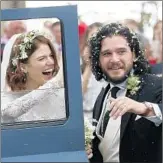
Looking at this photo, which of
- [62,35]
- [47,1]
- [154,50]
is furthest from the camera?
[154,50]

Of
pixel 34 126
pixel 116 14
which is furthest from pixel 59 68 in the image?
pixel 116 14

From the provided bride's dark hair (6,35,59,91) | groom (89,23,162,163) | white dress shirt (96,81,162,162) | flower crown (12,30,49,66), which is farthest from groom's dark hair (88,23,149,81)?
flower crown (12,30,49,66)

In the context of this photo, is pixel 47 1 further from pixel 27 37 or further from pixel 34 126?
pixel 34 126

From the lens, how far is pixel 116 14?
74.9 inches

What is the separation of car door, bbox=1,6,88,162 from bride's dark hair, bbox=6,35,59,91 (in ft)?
0.38

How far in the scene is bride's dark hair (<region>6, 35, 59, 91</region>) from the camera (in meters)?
1.75

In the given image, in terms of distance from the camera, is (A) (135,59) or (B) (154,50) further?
(B) (154,50)

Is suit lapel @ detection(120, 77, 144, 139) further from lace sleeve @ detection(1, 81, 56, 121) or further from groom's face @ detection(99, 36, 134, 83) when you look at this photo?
lace sleeve @ detection(1, 81, 56, 121)

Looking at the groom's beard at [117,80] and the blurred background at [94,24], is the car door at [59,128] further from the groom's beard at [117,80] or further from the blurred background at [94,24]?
the groom's beard at [117,80]

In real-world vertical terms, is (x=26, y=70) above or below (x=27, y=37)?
below

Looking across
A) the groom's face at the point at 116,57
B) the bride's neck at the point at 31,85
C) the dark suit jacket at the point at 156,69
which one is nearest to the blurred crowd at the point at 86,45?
the dark suit jacket at the point at 156,69

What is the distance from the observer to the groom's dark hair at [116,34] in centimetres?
180

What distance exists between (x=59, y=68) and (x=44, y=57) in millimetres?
119

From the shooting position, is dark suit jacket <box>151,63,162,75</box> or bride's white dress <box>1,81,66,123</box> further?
dark suit jacket <box>151,63,162,75</box>
